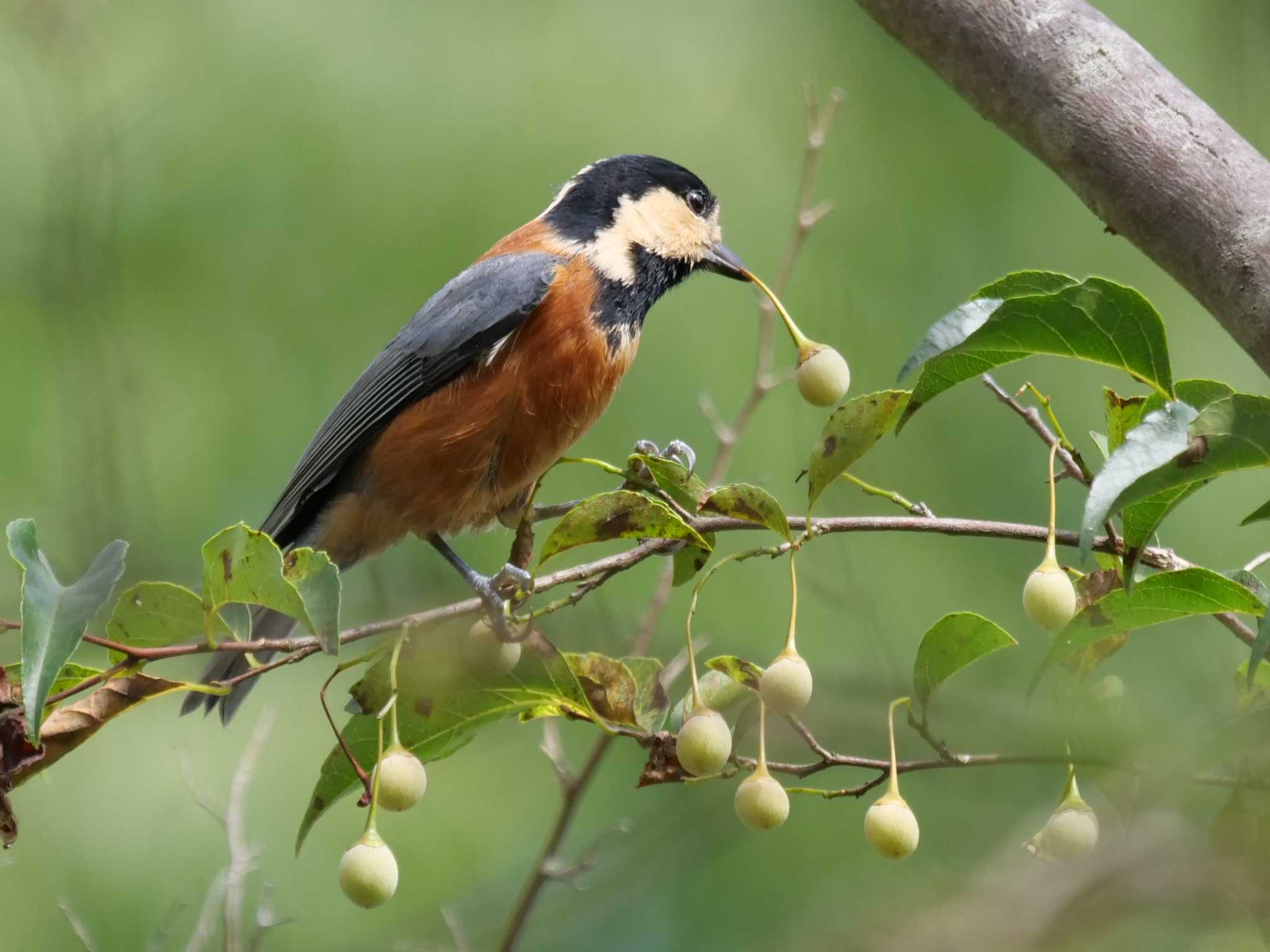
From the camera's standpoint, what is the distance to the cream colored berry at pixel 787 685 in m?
1.65

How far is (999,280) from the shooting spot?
1608mm

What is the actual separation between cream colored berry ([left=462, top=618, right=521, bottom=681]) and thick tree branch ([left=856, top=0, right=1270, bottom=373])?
104cm

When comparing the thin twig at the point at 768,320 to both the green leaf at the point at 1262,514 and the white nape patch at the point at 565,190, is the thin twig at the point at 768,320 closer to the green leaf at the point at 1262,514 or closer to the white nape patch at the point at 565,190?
the white nape patch at the point at 565,190

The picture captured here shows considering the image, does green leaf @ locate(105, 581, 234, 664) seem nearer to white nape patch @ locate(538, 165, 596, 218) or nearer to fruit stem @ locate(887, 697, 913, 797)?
fruit stem @ locate(887, 697, 913, 797)

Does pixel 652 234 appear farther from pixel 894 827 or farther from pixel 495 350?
pixel 894 827

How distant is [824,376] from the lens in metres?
2.05

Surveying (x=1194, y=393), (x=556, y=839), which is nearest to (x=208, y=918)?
(x=556, y=839)

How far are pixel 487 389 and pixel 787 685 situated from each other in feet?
5.92

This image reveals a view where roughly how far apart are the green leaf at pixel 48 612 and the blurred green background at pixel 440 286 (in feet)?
5.05

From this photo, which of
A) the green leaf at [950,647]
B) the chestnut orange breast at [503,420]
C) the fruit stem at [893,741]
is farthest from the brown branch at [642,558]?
the chestnut orange breast at [503,420]

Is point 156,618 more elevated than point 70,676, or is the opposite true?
point 156,618

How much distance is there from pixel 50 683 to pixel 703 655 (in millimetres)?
3574

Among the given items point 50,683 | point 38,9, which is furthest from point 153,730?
point 50,683

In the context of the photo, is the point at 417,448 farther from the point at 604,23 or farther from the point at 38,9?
the point at 604,23
